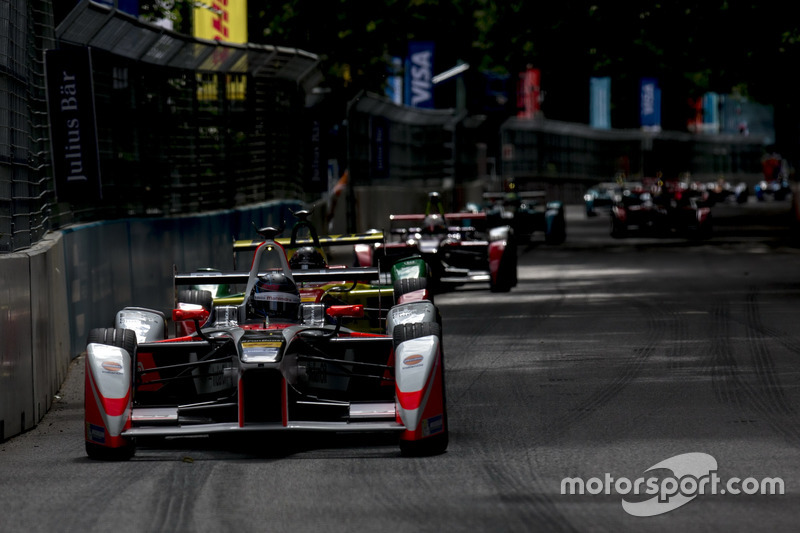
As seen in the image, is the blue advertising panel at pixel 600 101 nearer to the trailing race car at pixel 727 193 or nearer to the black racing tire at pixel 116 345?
the trailing race car at pixel 727 193

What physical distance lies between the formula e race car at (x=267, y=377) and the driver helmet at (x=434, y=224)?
1107 cm

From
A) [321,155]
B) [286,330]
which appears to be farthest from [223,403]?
[321,155]

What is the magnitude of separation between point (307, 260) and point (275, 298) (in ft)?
10.4

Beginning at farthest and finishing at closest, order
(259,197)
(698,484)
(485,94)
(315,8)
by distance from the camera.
A: (485,94) < (315,8) < (259,197) < (698,484)

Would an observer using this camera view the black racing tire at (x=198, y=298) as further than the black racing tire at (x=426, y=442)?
Yes

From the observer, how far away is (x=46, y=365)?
35.0 ft

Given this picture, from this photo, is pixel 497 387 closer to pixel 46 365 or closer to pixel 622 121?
pixel 46 365

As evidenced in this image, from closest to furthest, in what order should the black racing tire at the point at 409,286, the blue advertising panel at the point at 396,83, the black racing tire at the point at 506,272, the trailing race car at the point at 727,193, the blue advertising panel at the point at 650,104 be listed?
the black racing tire at the point at 409,286
the black racing tire at the point at 506,272
the blue advertising panel at the point at 396,83
the trailing race car at the point at 727,193
the blue advertising panel at the point at 650,104

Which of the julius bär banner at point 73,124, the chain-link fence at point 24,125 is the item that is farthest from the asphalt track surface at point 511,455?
the julius bär banner at point 73,124

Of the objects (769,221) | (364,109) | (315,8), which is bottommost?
(769,221)

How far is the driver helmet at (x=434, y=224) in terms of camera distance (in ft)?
68.9

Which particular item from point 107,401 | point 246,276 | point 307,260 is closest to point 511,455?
point 107,401

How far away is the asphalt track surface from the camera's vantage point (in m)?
6.67

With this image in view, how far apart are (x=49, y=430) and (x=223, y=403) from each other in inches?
64.6
